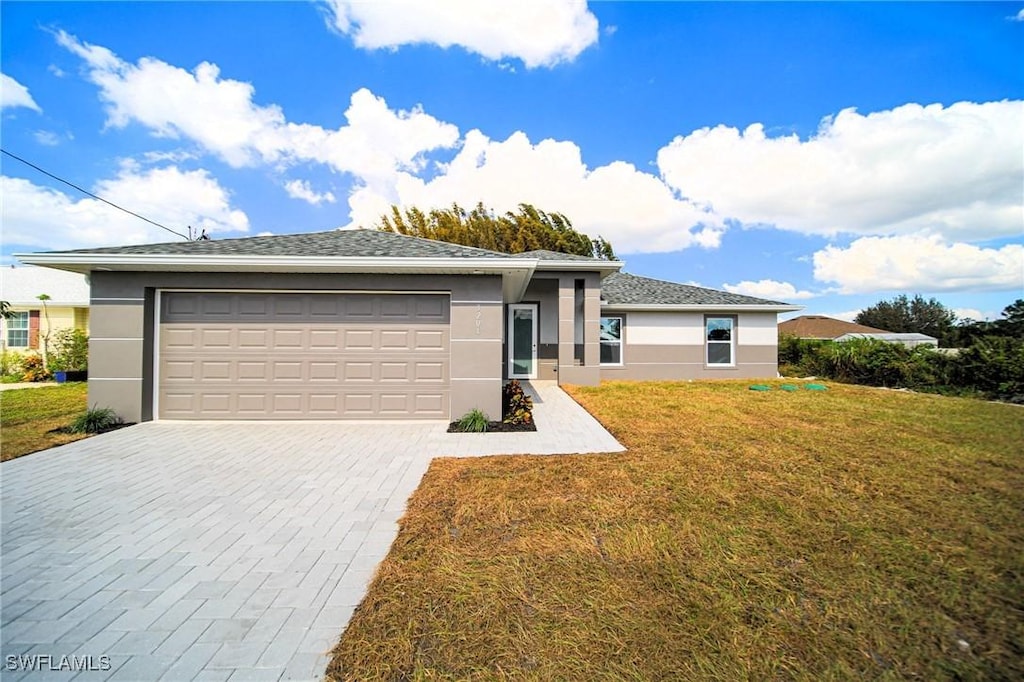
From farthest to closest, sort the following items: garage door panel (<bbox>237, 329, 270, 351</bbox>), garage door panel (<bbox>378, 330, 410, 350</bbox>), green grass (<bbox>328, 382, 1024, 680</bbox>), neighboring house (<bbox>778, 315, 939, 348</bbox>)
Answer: neighboring house (<bbox>778, 315, 939, 348</bbox>), garage door panel (<bbox>378, 330, 410, 350</bbox>), garage door panel (<bbox>237, 329, 270, 351</bbox>), green grass (<bbox>328, 382, 1024, 680</bbox>)

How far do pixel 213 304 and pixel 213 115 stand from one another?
9.31m

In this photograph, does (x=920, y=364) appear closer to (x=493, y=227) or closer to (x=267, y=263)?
(x=267, y=263)

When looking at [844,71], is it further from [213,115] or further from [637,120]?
[213,115]

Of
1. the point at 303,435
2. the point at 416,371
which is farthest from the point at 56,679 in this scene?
the point at 416,371

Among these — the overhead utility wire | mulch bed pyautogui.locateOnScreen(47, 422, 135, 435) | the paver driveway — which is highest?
the overhead utility wire

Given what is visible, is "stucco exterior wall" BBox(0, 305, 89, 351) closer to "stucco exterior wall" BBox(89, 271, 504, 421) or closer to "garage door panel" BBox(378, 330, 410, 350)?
"stucco exterior wall" BBox(89, 271, 504, 421)

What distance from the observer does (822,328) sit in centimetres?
3425

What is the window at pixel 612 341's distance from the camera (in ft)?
46.6

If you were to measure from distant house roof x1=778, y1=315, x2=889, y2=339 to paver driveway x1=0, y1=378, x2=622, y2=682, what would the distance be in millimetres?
34915

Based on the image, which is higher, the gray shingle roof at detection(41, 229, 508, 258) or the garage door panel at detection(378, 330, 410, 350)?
the gray shingle roof at detection(41, 229, 508, 258)

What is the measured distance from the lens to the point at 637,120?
13688 mm

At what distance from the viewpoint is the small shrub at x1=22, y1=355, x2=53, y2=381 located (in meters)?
13.5

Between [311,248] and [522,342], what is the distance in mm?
7656

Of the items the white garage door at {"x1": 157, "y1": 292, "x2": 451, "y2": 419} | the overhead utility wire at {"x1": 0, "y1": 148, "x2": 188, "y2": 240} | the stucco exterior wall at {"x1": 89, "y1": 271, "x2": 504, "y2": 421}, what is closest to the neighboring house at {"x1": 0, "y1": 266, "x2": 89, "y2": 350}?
the overhead utility wire at {"x1": 0, "y1": 148, "x2": 188, "y2": 240}
